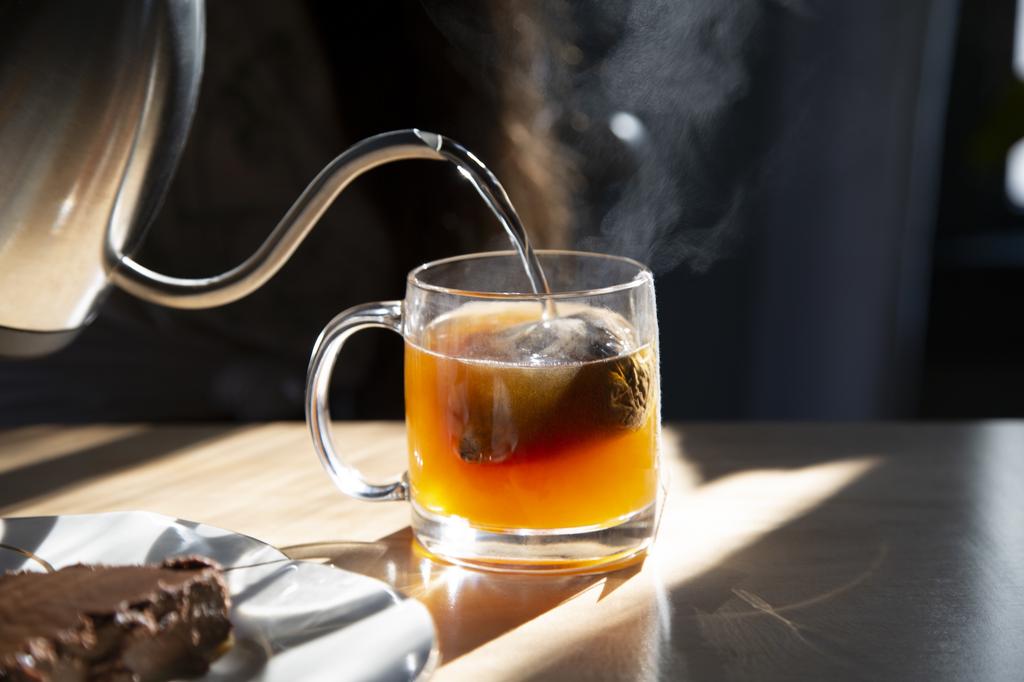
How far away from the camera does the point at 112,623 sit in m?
0.49

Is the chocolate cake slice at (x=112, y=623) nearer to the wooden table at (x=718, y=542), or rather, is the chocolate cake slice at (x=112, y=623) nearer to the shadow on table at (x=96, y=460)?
the wooden table at (x=718, y=542)

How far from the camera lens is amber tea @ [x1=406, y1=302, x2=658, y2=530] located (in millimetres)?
616

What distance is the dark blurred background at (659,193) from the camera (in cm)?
150

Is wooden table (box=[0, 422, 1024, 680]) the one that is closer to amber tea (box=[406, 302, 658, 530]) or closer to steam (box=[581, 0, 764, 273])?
amber tea (box=[406, 302, 658, 530])

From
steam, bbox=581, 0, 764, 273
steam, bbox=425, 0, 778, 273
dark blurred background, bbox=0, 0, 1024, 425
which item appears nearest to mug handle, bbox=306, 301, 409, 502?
dark blurred background, bbox=0, 0, 1024, 425

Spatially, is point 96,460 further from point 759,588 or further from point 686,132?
point 686,132

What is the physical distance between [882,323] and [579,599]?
2021 mm

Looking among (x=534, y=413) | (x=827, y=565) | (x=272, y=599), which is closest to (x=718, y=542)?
(x=827, y=565)

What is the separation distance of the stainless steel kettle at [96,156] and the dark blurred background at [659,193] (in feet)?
2.62

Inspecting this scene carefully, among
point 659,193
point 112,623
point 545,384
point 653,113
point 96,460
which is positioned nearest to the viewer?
point 112,623

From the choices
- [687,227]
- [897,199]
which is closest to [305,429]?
[687,227]

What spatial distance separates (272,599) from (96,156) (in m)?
0.28

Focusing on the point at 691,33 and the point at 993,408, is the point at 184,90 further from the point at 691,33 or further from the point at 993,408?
the point at 993,408

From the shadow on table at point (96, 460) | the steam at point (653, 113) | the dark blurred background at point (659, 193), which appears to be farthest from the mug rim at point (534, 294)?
the steam at point (653, 113)
